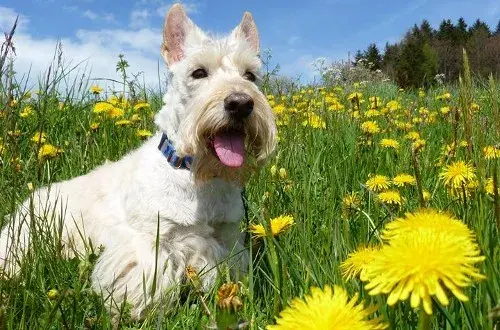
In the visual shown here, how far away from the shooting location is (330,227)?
7.19ft

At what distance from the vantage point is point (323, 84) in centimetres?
822

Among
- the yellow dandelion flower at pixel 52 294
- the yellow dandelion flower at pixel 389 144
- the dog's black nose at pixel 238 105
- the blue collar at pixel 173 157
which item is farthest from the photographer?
the yellow dandelion flower at pixel 389 144

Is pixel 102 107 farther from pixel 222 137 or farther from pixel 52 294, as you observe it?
pixel 52 294

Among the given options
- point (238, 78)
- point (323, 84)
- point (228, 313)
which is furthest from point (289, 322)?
point (323, 84)

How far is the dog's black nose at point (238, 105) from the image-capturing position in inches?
108

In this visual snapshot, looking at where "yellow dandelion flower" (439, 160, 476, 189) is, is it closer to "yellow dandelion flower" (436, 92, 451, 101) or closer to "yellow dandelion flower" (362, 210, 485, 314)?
"yellow dandelion flower" (362, 210, 485, 314)

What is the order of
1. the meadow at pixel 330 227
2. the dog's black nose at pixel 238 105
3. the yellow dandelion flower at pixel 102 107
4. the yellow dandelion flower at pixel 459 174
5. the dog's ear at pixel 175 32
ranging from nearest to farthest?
the meadow at pixel 330 227 < the yellow dandelion flower at pixel 459 174 < the dog's black nose at pixel 238 105 < the dog's ear at pixel 175 32 < the yellow dandelion flower at pixel 102 107

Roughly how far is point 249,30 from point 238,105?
0.97 m

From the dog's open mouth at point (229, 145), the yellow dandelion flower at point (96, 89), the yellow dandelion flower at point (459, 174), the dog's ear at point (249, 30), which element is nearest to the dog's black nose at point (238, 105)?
the dog's open mouth at point (229, 145)

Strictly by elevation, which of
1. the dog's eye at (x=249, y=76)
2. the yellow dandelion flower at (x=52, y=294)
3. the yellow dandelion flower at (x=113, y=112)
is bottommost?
the yellow dandelion flower at (x=52, y=294)

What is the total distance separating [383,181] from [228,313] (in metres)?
2.13

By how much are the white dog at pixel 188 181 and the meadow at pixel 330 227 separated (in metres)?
0.21

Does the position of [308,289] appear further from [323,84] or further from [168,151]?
[323,84]

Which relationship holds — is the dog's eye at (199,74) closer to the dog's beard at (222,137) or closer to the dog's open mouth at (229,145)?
the dog's beard at (222,137)
